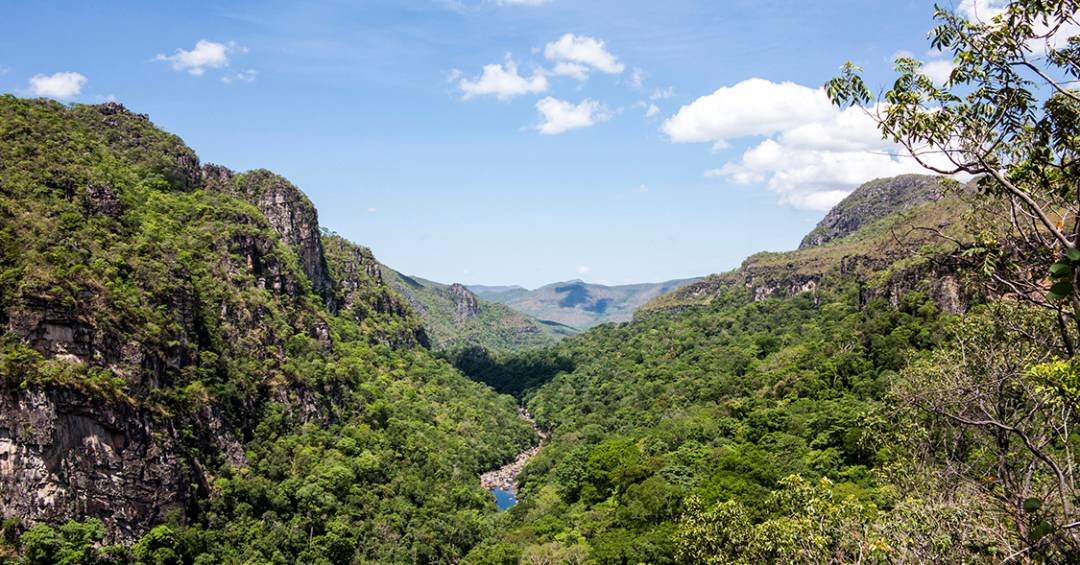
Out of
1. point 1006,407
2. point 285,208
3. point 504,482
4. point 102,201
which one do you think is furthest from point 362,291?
point 1006,407

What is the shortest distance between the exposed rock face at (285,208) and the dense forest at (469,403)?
53 centimetres

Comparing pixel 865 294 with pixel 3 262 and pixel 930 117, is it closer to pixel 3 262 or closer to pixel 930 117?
pixel 930 117

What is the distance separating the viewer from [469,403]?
115 metres

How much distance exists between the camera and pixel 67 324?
4891cm

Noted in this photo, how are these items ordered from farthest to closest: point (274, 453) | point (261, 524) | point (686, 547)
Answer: point (274, 453) → point (261, 524) → point (686, 547)

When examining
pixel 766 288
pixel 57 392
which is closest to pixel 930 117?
pixel 57 392

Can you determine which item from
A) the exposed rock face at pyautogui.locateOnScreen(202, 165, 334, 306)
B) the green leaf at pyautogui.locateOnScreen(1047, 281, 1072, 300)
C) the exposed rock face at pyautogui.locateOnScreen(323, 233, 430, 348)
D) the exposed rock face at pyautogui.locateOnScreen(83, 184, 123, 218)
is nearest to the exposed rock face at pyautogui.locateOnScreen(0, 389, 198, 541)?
the exposed rock face at pyautogui.locateOnScreen(83, 184, 123, 218)

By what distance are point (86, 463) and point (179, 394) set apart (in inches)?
464

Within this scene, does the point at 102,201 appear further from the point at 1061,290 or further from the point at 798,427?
the point at 1061,290

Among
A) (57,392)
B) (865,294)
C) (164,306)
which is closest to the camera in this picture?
(57,392)

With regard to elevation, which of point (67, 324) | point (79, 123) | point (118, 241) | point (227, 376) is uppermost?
point (79, 123)

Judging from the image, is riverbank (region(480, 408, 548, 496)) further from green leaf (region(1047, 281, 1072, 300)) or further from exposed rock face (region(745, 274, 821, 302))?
green leaf (region(1047, 281, 1072, 300))

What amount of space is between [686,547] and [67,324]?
49569mm

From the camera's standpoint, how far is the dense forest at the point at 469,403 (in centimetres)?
1127
